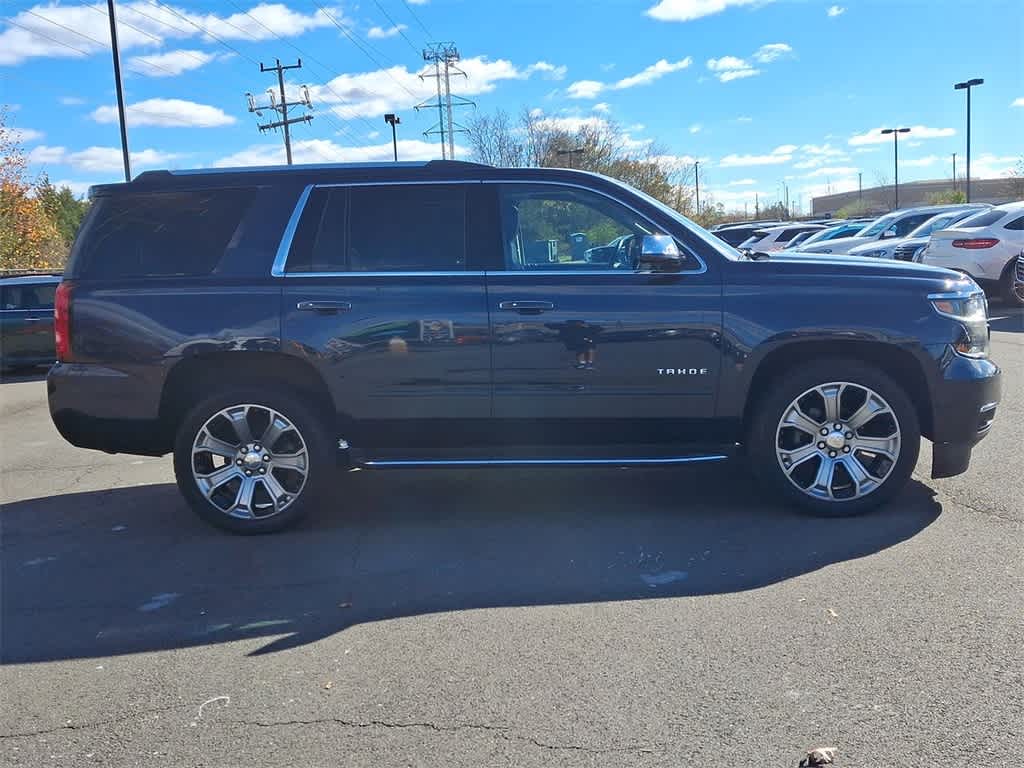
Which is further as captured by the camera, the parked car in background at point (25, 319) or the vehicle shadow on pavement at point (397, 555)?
the parked car in background at point (25, 319)

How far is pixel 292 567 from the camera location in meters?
4.81

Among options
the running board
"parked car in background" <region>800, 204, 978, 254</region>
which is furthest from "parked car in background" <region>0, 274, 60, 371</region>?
"parked car in background" <region>800, 204, 978, 254</region>

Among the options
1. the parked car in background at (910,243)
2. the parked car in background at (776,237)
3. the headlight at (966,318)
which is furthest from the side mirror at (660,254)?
the parked car in background at (776,237)

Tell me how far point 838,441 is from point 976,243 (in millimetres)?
11642

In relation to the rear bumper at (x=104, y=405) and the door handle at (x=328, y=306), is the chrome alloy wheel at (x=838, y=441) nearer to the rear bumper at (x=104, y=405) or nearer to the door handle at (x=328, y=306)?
the door handle at (x=328, y=306)

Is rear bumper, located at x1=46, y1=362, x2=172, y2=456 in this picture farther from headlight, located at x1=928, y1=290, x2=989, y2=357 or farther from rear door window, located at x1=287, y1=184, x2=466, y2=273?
headlight, located at x1=928, y1=290, x2=989, y2=357

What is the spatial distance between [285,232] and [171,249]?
675mm

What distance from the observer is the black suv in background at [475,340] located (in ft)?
16.6

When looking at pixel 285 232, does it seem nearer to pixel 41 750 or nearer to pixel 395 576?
pixel 395 576

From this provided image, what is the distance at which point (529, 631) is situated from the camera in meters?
3.89

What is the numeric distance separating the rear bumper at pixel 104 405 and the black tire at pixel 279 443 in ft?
0.75

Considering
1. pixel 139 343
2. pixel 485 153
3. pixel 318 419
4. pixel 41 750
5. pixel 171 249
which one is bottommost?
pixel 41 750

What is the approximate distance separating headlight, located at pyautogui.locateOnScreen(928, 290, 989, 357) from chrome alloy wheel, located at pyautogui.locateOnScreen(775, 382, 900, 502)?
0.55 meters

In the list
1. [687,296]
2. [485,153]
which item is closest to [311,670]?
[687,296]
